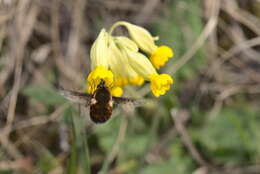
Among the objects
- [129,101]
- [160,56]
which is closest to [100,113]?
[129,101]

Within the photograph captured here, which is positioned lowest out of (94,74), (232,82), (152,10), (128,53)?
(94,74)

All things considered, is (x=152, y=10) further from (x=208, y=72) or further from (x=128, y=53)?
(x=128, y=53)

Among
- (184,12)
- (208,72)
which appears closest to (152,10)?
(184,12)

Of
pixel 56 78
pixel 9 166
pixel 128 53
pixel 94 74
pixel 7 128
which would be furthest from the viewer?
pixel 56 78

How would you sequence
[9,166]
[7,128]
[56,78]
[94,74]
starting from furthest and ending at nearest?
1. [56,78]
2. [7,128]
3. [9,166]
4. [94,74]

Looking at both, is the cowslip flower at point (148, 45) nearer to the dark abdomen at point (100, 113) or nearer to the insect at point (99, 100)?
the insect at point (99, 100)

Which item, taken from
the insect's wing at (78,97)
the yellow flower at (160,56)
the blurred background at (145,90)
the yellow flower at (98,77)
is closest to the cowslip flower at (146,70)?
the yellow flower at (160,56)
